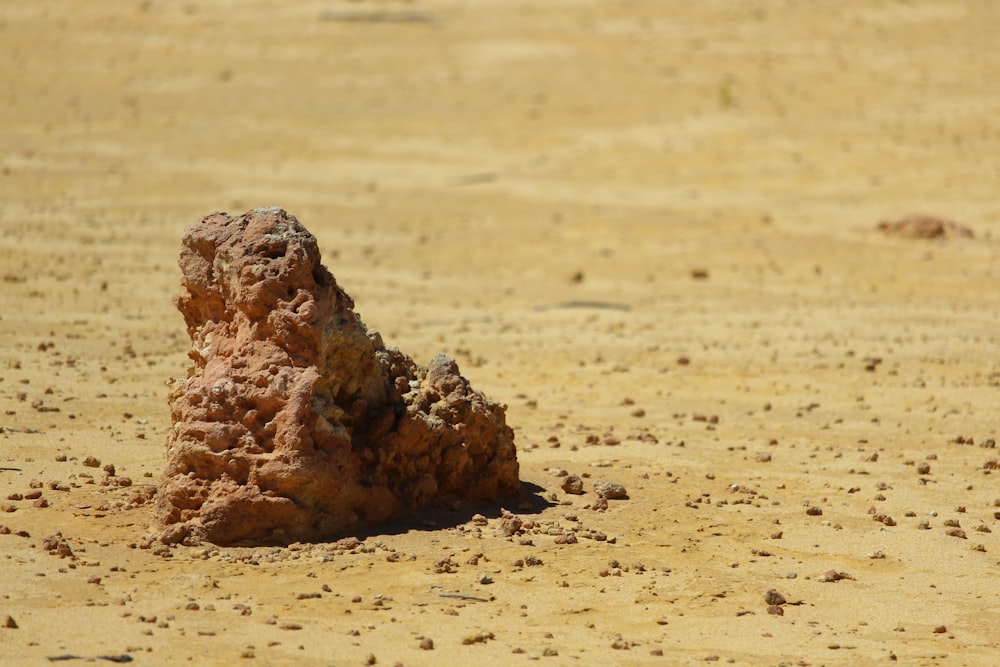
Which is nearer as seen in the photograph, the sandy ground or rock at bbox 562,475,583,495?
the sandy ground

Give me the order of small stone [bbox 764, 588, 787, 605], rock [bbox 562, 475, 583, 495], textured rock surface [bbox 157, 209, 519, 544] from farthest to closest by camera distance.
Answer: rock [bbox 562, 475, 583, 495]
textured rock surface [bbox 157, 209, 519, 544]
small stone [bbox 764, 588, 787, 605]

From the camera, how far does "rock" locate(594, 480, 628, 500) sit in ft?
24.7

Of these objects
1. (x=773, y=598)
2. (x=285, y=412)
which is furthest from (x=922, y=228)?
(x=285, y=412)

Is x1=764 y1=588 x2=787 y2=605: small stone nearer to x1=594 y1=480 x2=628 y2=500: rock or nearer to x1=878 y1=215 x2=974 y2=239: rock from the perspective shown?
x1=594 y1=480 x2=628 y2=500: rock

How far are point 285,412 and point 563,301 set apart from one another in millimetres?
8479

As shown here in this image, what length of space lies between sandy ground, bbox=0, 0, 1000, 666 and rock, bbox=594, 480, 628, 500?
92mm

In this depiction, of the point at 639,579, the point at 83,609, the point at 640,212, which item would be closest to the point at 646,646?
the point at 639,579

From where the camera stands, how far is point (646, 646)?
5.62 m

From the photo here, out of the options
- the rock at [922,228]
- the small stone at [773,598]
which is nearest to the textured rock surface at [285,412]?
the small stone at [773,598]

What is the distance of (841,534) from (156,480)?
3.59 metres

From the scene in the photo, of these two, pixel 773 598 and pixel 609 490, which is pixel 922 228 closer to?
pixel 609 490

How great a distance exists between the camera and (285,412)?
6.53 meters

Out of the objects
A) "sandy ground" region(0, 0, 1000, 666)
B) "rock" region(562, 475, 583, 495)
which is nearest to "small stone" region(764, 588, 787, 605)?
"sandy ground" region(0, 0, 1000, 666)

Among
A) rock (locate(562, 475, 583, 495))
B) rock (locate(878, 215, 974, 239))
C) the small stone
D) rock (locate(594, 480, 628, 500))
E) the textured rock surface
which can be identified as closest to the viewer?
the small stone
